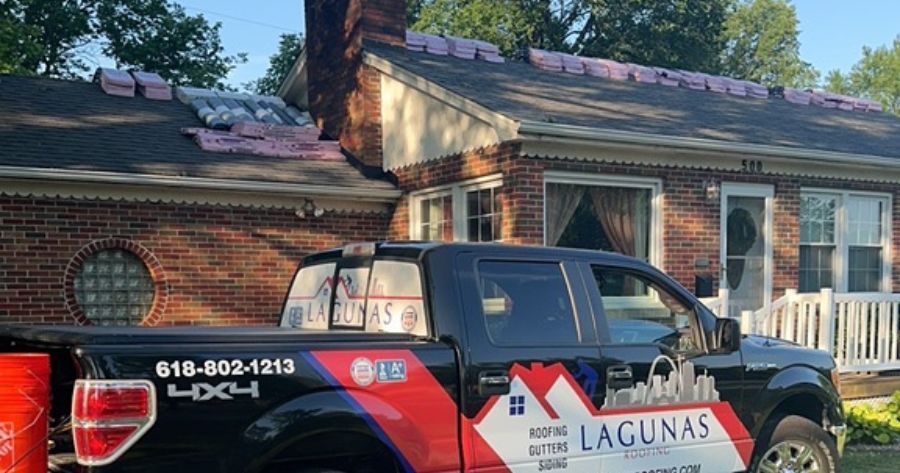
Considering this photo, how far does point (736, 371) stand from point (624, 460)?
1.00 meters

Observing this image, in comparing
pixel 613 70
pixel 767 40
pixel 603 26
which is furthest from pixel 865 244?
pixel 767 40

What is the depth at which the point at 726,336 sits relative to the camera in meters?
4.88

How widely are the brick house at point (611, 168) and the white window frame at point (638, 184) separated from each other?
0.06ft

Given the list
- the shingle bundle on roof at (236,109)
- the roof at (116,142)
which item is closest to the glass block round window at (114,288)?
the roof at (116,142)

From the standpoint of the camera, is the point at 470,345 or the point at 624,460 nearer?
the point at 470,345

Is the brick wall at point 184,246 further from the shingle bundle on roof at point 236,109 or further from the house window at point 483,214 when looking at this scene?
the shingle bundle on roof at point 236,109

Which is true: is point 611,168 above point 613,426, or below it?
above

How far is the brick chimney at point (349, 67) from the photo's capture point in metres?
12.0

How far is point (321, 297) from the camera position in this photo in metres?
4.90

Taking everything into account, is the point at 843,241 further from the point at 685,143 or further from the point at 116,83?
the point at 116,83

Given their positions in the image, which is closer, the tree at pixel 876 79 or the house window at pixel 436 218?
the house window at pixel 436 218

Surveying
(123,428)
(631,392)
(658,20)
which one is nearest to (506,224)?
(631,392)

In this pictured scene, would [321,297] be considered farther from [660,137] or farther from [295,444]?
[660,137]

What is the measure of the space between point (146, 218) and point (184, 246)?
1.77 ft
